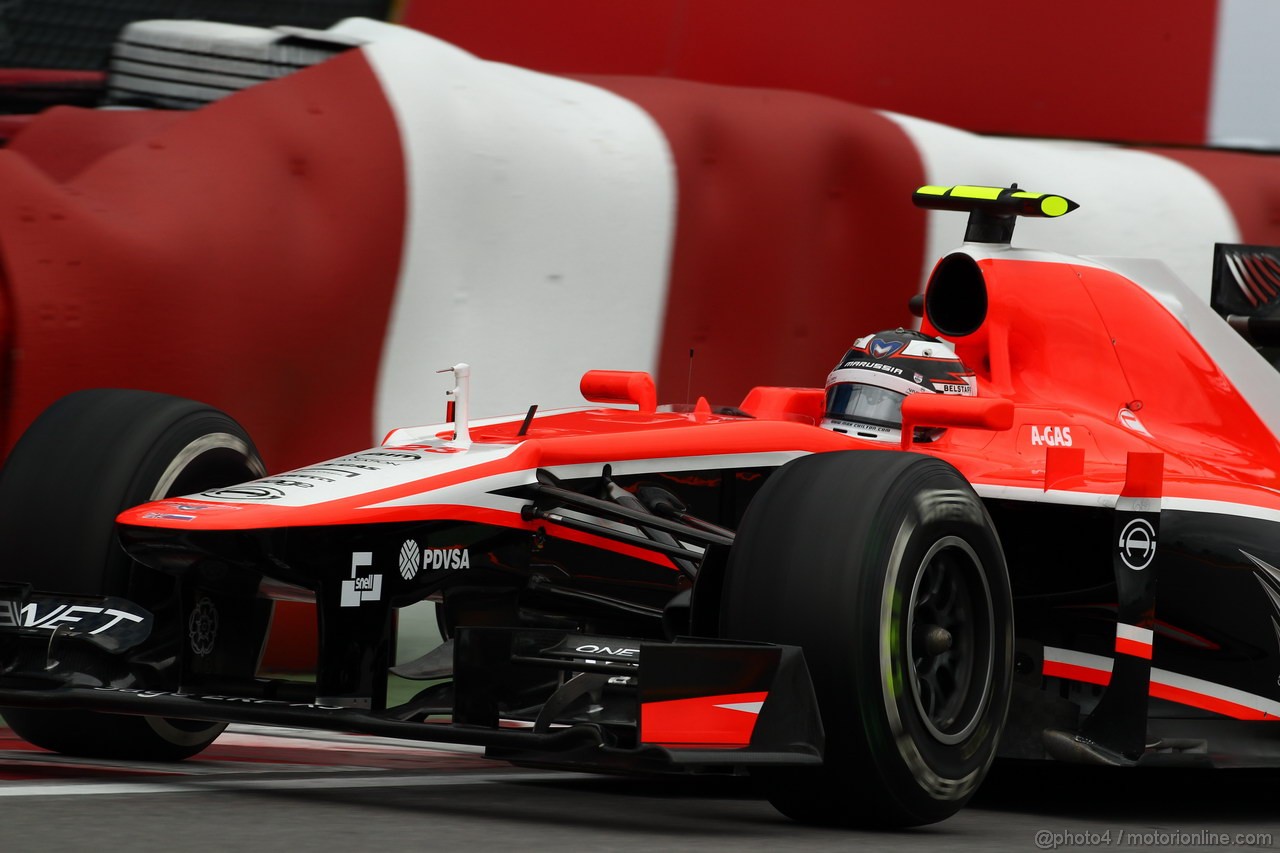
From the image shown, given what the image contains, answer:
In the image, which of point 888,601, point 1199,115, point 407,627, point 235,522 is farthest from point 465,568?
point 1199,115

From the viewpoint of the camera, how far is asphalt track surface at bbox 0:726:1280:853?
153 inches

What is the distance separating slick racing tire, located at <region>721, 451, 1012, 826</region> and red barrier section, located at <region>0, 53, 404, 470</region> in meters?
2.97

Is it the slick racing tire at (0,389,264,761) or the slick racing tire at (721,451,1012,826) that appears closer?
the slick racing tire at (721,451,1012,826)

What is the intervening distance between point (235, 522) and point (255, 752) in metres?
1.49

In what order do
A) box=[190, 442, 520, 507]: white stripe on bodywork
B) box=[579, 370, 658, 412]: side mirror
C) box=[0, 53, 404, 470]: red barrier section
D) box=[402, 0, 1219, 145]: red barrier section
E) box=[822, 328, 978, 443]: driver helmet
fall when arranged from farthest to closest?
box=[402, 0, 1219, 145]: red barrier section < box=[0, 53, 404, 470]: red barrier section < box=[579, 370, 658, 412]: side mirror < box=[822, 328, 978, 443]: driver helmet < box=[190, 442, 520, 507]: white stripe on bodywork

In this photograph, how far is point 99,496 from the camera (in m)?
4.87

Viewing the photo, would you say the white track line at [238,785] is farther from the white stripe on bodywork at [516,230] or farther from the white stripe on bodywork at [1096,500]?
the white stripe on bodywork at [516,230]

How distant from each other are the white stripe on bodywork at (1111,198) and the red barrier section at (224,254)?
9.04ft

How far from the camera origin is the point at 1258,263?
6.73m

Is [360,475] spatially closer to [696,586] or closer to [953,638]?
[696,586]

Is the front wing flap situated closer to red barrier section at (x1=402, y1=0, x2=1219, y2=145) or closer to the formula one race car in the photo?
the formula one race car

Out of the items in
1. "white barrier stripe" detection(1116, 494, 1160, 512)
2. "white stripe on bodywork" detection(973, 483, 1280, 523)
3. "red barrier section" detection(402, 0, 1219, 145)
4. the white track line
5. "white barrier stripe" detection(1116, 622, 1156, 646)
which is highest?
"red barrier section" detection(402, 0, 1219, 145)

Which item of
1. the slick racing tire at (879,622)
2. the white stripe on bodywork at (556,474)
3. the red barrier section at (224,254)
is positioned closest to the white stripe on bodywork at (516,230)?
the red barrier section at (224,254)

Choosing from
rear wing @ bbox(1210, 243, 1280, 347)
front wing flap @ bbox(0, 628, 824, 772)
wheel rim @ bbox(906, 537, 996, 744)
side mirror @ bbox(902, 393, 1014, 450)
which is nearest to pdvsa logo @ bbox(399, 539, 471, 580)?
front wing flap @ bbox(0, 628, 824, 772)
